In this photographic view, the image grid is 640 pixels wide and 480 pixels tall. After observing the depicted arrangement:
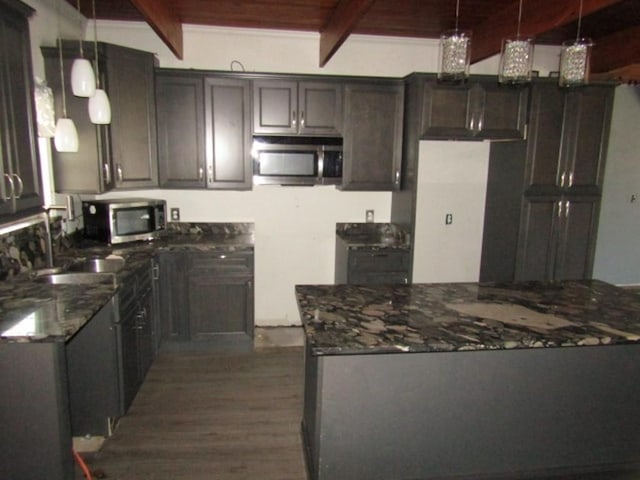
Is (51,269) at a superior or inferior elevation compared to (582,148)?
inferior

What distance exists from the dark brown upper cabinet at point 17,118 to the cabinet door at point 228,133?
1451 mm

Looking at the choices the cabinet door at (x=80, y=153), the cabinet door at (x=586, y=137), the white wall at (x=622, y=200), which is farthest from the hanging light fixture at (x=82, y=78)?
the white wall at (x=622, y=200)

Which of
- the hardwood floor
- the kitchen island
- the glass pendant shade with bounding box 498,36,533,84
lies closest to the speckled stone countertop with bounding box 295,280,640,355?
the kitchen island

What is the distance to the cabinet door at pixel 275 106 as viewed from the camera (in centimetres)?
362

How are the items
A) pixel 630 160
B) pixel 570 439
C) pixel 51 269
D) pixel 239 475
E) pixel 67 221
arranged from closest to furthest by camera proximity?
1. pixel 570 439
2. pixel 239 475
3. pixel 51 269
4. pixel 67 221
5. pixel 630 160

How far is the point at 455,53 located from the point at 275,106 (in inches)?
75.9

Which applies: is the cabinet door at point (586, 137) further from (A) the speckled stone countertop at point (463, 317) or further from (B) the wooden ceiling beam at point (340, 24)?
(B) the wooden ceiling beam at point (340, 24)

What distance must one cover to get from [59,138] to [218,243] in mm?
1416

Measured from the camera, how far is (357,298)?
7.40 feet

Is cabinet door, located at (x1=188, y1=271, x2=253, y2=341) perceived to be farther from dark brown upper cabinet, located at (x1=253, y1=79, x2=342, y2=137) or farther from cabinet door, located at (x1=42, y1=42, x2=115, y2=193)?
dark brown upper cabinet, located at (x1=253, y1=79, x2=342, y2=137)

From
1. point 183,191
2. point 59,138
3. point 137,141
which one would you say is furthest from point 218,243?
point 59,138

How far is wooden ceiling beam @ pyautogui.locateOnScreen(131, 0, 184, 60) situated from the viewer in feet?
9.06

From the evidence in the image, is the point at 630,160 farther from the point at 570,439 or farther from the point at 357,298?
the point at 357,298

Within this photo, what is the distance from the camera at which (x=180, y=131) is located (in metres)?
3.62
